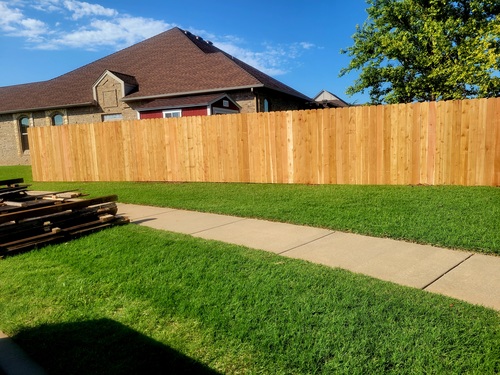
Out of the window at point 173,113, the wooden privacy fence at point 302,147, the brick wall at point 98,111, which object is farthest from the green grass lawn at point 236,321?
the brick wall at point 98,111

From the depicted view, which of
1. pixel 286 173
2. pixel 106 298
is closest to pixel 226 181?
pixel 286 173

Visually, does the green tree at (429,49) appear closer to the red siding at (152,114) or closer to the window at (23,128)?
the red siding at (152,114)

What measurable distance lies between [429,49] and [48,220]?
1984 centimetres

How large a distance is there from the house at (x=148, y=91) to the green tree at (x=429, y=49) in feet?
19.2

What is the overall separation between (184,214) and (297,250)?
344cm

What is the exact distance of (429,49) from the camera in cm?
1947

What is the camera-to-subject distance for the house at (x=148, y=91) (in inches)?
840

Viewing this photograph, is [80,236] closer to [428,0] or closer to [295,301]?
[295,301]

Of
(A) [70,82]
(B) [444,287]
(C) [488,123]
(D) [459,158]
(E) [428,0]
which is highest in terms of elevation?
(E) [428,0]

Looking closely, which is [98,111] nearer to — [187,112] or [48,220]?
[187,112]

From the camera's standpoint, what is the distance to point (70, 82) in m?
29.2

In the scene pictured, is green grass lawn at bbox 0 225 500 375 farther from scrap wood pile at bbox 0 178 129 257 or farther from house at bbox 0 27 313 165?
house at bbox 0 27 313 165

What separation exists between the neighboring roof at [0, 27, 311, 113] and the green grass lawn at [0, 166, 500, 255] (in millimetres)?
11892

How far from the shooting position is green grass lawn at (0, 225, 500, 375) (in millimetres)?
2586
